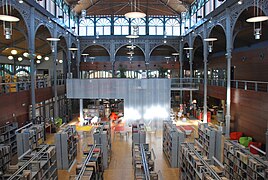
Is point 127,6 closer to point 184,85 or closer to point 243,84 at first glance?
point 184,85

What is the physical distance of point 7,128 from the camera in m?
12.1

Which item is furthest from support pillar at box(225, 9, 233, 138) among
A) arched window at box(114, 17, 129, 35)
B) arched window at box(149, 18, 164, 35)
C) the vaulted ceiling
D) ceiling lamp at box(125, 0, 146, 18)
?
arched window at box(114, 17, 129, 35)

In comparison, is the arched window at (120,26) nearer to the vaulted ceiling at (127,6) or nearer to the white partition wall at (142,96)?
the vaulted ceiling at (127,6)

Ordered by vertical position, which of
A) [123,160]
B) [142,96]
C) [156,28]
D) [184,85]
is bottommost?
[123,160]

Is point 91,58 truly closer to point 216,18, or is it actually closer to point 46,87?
point 46,87

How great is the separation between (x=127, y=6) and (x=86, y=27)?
16.8ft

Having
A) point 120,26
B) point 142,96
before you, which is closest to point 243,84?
point 142,96

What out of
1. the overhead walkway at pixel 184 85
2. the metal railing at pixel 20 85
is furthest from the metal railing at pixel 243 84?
the metal railing at pixel 20 85

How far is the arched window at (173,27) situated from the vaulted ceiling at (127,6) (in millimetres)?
851

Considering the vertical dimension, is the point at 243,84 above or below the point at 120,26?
below

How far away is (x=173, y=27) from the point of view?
27.1m

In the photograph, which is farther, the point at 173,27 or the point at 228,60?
the point at 173,27

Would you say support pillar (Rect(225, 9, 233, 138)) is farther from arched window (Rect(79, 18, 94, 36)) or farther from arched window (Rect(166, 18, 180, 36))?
arched window (Rect(79, 18, 94, 36))

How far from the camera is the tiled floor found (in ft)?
32.3
